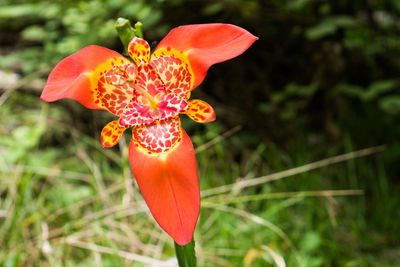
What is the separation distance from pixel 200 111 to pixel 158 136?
47mm

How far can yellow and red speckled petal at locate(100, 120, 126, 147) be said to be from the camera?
0.38 metres

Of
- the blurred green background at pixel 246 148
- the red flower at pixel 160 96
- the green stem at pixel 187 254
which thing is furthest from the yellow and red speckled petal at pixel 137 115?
the blurred green background at pixel 246 148

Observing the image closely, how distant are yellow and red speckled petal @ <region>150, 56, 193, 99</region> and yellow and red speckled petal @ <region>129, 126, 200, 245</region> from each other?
54 mm

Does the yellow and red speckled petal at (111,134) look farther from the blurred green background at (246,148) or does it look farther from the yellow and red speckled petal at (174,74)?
the blurred green background at (246,148)

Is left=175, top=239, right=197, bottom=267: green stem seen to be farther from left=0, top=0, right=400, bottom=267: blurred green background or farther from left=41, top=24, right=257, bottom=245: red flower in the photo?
left=0, top=0, right=400, bottom=267: blurred green background

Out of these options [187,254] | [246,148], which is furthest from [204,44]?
[246,148]

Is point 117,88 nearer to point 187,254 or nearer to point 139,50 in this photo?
point 139,50

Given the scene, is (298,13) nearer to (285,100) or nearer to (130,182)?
(285,100)

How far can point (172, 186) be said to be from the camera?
340 mm

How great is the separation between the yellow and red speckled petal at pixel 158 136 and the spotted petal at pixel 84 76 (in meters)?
0.04

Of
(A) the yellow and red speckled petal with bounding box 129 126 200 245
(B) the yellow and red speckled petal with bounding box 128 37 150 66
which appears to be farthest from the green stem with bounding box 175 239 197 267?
(B) the yellow and red speckled petal with bounding box 128 37 150 66

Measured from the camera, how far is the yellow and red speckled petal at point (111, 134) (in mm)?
380

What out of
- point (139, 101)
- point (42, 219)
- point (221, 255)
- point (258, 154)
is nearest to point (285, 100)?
point (258, 154)

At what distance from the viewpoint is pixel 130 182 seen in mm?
1351
